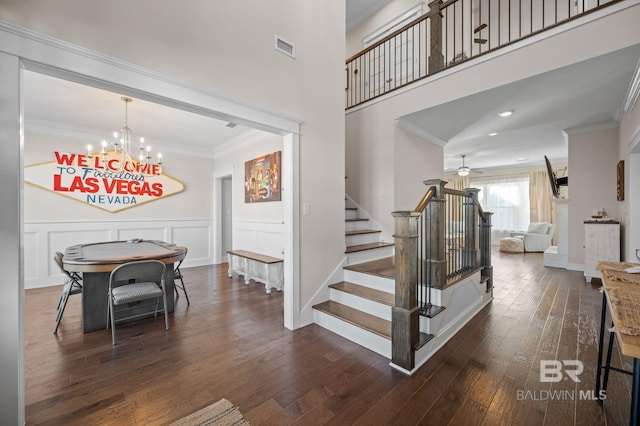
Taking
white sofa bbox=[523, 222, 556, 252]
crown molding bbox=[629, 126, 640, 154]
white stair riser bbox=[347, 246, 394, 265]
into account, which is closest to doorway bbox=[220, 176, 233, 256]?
white stair riser bbox=[347, 246, 394, 265]

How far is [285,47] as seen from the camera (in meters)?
2.69

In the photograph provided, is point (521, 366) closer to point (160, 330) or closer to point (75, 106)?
point (160, 330)

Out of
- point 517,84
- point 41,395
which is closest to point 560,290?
point 517,84

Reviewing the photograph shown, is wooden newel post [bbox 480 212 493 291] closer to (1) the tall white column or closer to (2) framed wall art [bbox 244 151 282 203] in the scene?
(2) framed wall art [bbox 244 151 282 203]

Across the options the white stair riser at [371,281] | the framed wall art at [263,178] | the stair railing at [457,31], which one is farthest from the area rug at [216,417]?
the stair railing at [457,31]

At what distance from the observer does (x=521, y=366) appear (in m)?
2.05

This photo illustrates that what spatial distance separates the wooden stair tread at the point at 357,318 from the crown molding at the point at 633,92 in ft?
11.9

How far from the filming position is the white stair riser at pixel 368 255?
11.0 feet

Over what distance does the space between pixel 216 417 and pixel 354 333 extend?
1.33m

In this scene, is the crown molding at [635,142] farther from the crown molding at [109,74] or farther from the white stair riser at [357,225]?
the crown molding at [109,74]

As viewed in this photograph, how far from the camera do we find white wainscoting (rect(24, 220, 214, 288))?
4.26 m

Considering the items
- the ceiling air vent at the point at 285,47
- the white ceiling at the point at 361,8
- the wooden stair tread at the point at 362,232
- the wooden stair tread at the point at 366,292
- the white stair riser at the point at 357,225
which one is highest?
the white ceiling at the point at 361,8

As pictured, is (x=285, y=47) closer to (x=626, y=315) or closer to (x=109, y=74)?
(x=109, y=74)

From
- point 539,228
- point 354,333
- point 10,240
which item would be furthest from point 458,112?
point 539,228
